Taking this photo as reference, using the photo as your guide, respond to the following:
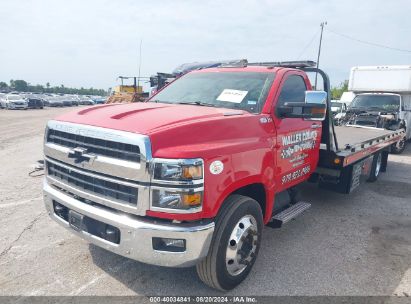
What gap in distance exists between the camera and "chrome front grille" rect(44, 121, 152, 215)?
250 centimetres

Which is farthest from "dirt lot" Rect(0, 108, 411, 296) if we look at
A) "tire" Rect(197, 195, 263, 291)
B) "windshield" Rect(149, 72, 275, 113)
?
"windshield" Rect(149, 72, 275, 113)

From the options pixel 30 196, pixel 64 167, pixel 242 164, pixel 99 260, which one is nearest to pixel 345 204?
pixel 242 164

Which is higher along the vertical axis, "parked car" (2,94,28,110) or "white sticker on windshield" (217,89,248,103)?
"white sticker on windshield" (217,89,248,103)

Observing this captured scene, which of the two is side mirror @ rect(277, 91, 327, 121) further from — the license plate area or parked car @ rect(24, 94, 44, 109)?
parked car @ rect(24, 94, 44, 109)

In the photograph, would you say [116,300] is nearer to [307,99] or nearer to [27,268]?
[27,268]

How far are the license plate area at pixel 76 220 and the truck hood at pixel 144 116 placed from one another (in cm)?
80

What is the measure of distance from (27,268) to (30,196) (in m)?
2.37

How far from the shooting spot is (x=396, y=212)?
5480 mm

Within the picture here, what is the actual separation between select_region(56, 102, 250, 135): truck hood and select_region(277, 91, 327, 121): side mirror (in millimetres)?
491

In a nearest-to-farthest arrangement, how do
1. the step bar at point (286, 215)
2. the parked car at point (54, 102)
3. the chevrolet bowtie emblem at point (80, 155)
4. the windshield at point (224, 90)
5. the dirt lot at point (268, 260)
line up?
the chevrolet bowtie emblem at point (80, 155) → the dirt lot at point (268, 260) → the windshield at point (224, 90) → the step bar at point (286, 215) → the parked car at point (54, 102)

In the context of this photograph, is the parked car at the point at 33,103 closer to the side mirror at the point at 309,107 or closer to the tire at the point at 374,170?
the tire at the point at 374,170

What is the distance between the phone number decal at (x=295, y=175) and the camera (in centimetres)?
374

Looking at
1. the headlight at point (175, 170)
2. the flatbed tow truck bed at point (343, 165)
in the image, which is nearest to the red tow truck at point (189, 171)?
the headlight at point (175, 170)

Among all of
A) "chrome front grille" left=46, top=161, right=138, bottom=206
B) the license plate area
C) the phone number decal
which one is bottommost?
the license plate area
